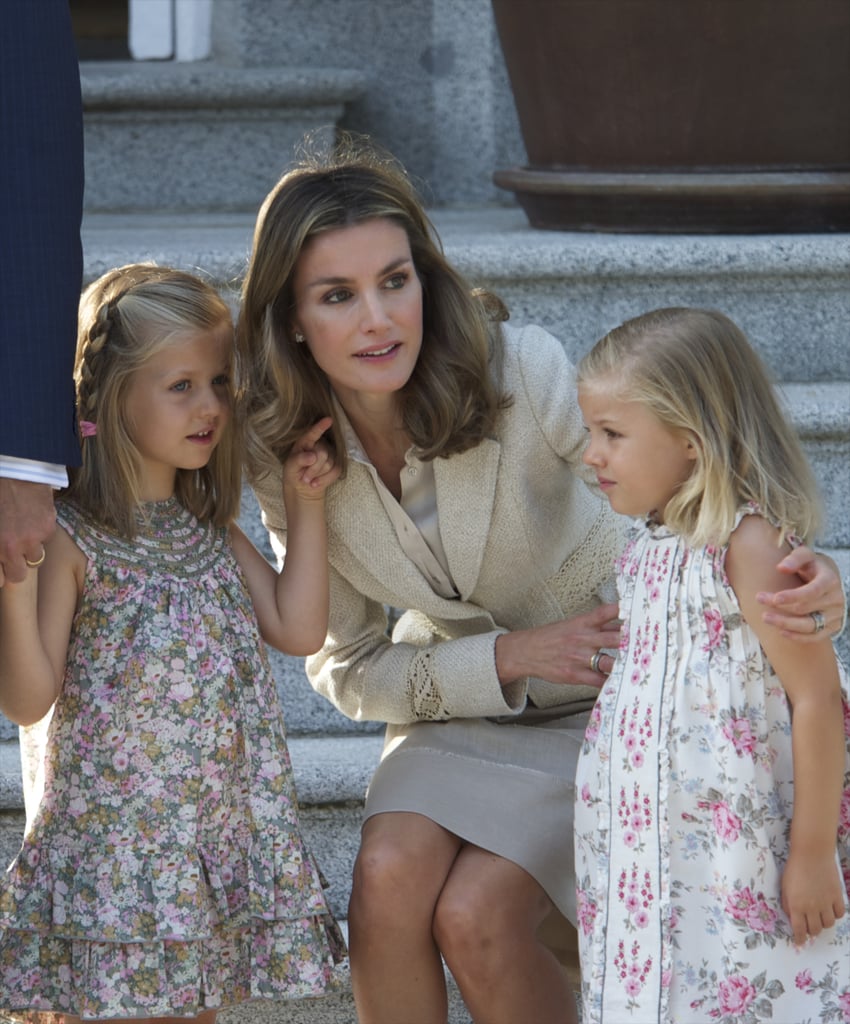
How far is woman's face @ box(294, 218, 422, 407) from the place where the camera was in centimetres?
168

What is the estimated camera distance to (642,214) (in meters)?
2.53

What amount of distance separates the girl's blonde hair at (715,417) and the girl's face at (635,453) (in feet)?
0.04

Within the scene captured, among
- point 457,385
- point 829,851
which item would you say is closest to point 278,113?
point 457,385

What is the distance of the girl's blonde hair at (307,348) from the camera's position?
1720 millimetres

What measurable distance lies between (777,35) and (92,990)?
174cm

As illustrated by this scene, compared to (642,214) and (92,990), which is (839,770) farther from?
(642,214)

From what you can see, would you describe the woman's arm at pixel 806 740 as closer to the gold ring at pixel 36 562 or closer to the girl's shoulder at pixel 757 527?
the girl's shoulder at pixel 757 527

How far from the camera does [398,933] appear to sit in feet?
5.20

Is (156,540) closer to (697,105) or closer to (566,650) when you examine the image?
(566,650)

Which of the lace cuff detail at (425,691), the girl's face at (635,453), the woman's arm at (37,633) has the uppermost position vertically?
the girl's face at (635,453)

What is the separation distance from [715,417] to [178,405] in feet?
1.82

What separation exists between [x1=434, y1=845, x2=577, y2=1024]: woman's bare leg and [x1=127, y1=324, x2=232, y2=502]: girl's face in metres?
0.53

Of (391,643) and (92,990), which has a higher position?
(391,643)

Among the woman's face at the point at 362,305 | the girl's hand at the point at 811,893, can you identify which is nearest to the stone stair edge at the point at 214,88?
the woman's face at the point at 362,305
